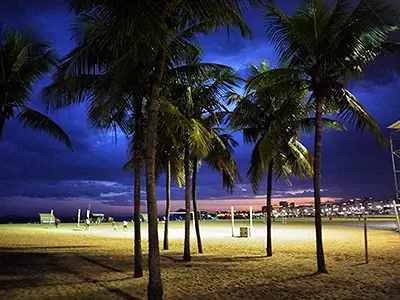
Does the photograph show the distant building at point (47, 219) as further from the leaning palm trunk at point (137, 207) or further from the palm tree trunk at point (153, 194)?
the palm tree trunk at point (153, 194)

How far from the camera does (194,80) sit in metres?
10.8

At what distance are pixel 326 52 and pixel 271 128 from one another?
2999 millimetres

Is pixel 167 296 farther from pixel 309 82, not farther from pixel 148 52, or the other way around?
pixel 309 82

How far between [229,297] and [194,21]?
18.8ft

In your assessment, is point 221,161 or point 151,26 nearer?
point 151,26

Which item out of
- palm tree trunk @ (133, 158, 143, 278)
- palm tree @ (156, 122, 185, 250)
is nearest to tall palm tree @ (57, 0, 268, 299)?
palm tree trunk @ (133, 158, 143, 278)

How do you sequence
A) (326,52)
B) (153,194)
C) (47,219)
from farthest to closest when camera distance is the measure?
(47,219)
(326,52)
(153,194)

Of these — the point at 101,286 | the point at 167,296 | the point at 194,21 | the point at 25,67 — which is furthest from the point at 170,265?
the point at 25,67

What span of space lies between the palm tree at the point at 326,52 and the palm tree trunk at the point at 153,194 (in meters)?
4.35

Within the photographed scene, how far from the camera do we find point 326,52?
1001cm

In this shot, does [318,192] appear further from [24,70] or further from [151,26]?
[24,70]

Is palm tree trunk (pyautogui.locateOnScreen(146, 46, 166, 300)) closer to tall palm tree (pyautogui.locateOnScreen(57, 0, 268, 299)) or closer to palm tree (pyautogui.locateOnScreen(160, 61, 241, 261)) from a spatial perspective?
tall palm tree (pyautogui.locateOnScreen(57, 0, 268, 299))

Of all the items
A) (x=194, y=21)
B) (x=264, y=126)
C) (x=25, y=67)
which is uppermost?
(x=25, y=67)

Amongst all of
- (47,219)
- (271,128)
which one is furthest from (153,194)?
(47,219)
